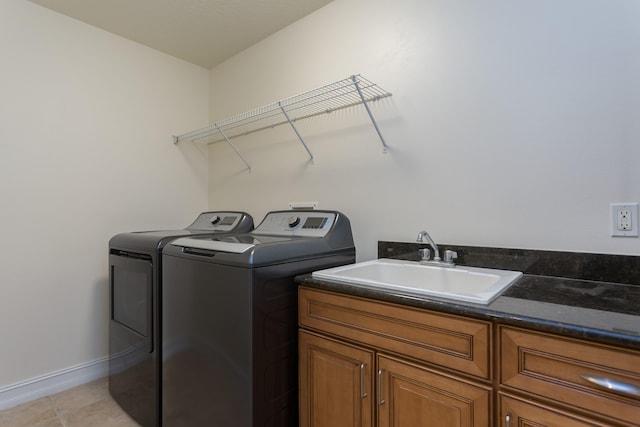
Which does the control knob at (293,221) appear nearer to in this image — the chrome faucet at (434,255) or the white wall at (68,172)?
the chrome faucet at (434,255)

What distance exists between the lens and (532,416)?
822 millimetres

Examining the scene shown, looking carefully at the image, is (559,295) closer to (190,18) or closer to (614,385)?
(614,385)

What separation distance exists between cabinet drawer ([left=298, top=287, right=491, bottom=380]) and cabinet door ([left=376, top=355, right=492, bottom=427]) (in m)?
0.04

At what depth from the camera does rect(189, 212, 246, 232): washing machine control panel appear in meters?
2.27

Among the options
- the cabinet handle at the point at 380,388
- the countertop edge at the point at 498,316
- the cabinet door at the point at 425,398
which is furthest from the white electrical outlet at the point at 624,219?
the cabinet handle at the point at 380,388

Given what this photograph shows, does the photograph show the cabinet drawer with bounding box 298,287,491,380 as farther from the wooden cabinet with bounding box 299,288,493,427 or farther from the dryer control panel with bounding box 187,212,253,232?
the dryer control panel with bounding box 187,212,253,232

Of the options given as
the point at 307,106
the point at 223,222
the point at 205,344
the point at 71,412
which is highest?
the point at 307,106

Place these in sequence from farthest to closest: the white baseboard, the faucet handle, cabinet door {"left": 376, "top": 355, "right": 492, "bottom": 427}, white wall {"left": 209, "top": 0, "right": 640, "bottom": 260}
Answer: the white baseboard
the faucet handle
white wall {"left": 209, "top": 0, "right": 640, "bottom": 260}
cabinet door {"left": 376, "top": 355, "right": 492, "bottom": 427}

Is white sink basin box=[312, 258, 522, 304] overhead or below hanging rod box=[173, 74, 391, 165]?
below

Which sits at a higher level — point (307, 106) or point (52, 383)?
point (307, 106)

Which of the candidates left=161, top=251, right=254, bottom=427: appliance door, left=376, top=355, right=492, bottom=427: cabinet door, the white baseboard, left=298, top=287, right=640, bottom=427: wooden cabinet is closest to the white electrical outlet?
left=298, top=287, right=640, bottom=427: wooden cabinet

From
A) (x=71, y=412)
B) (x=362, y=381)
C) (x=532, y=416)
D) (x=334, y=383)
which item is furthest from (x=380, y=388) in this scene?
(x=71, y=412)

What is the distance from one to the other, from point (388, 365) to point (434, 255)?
0.66 metres

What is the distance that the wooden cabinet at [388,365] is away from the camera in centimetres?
92
